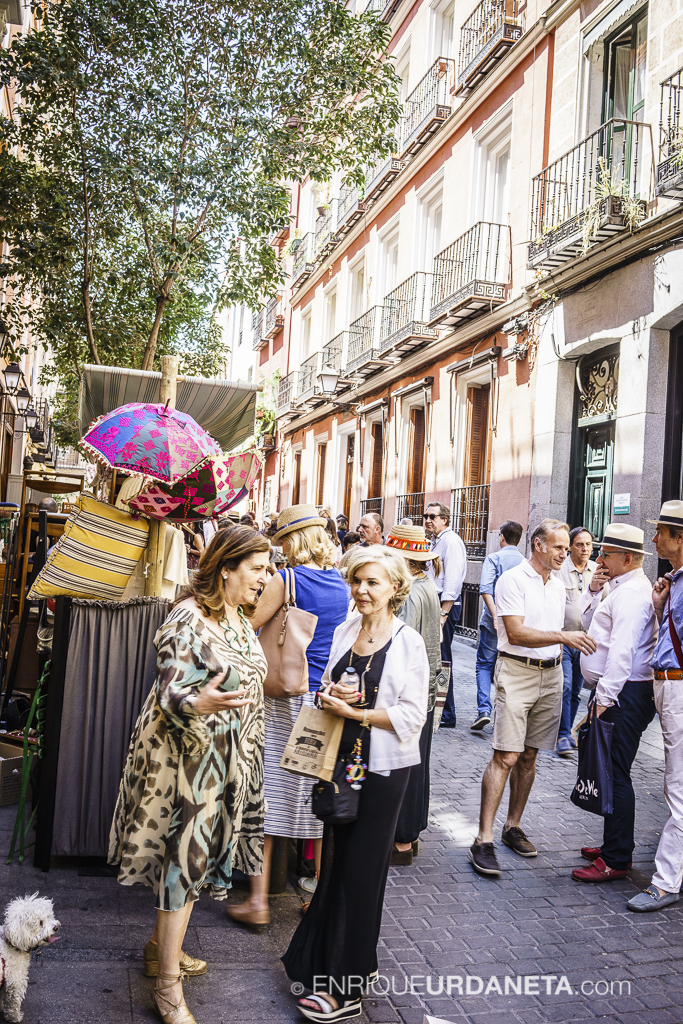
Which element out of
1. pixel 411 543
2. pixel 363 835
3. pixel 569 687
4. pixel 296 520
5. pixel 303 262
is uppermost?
pixel 303 262

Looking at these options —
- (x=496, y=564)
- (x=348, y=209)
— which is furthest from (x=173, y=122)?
(x=348, y=209)

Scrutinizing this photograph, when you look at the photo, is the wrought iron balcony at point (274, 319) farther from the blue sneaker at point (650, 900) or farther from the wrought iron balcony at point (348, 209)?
the blue sneaker at point (650, 900)

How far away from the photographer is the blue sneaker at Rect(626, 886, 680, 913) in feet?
13.8

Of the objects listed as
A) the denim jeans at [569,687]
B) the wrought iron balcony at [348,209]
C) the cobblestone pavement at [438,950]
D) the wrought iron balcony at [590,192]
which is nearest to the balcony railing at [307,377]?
the wrought iron balcony at [348,209]

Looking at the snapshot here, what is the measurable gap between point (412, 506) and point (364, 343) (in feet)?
14.9

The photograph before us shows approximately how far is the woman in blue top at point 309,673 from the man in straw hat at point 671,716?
172 centimetres

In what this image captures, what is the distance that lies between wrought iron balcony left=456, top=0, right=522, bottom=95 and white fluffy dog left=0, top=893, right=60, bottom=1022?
46.1ft

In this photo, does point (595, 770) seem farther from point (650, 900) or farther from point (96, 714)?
point (96, 714)

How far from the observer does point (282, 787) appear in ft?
13.2

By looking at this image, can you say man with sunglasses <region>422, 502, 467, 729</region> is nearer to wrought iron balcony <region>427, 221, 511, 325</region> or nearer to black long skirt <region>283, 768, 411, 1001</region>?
black long skirt <region>283, 768, 411, 1001</region>

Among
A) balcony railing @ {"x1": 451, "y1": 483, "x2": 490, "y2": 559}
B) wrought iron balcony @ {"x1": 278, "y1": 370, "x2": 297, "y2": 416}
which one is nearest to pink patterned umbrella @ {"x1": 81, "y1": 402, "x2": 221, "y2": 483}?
balcony railing @ {"x1": 451, "y1": 483, "x2": 490, "y2": 559}

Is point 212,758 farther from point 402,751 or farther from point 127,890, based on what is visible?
point 127,890

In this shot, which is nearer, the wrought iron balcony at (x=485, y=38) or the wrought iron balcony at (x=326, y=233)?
the wrought iron balcony at (x=485, y=38)

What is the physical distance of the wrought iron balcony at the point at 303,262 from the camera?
26.0 m
